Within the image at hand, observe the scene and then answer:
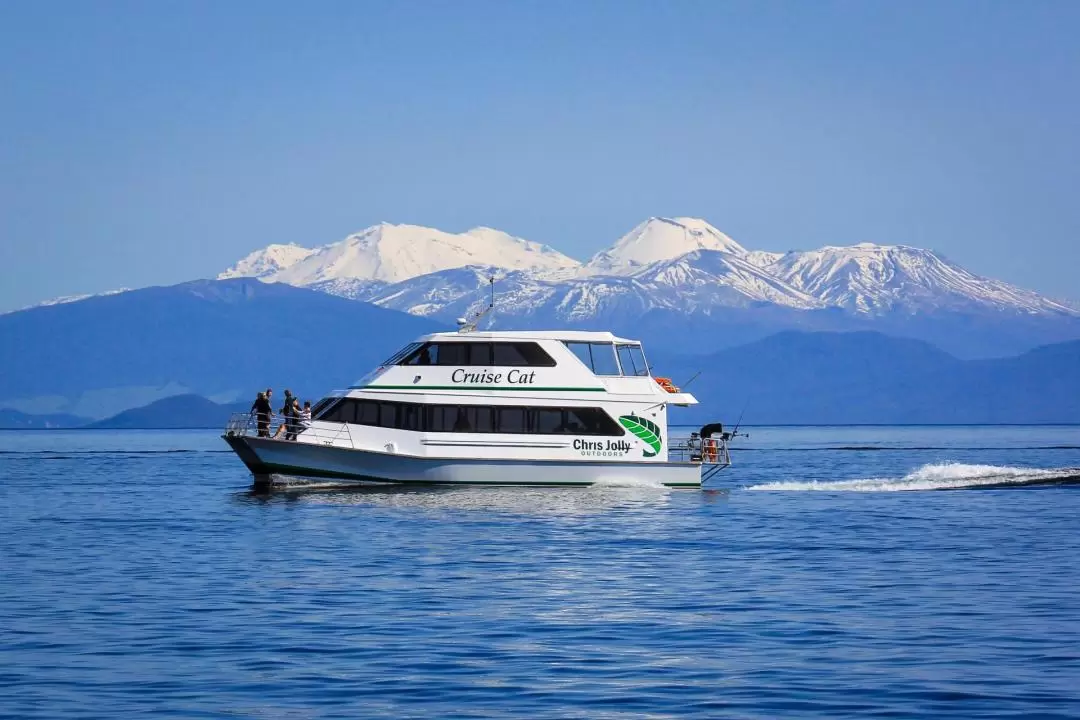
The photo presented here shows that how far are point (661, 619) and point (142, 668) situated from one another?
7296mm

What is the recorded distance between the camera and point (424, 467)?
45.2m

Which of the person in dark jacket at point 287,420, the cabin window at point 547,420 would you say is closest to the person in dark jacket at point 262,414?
the person in dark jacket at point 287,420

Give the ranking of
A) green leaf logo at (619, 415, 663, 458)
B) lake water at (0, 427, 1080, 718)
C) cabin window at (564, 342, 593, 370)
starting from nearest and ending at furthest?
lake water at (0, 427, 1080, 718)
green leaf logo at (619, 415, 663, 458)
cabin window at (564, 342, 593, 370)

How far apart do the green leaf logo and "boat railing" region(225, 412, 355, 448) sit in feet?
26.4

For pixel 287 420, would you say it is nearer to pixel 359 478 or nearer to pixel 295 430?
pixel 295 430

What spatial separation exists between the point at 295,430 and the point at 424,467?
14.0 ft

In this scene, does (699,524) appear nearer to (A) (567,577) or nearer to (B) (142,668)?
(A) (567,577)

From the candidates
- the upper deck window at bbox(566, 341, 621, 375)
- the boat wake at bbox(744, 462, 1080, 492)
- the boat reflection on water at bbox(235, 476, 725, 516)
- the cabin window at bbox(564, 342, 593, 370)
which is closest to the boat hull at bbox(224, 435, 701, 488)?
the boat reflection on water at bbox(235, 476, 725, 516)

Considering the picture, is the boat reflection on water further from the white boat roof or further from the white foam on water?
the white boat roof

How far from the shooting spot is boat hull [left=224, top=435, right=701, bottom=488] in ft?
148

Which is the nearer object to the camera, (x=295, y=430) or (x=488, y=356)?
(x=488, y=356)

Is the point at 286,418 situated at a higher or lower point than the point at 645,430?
higher

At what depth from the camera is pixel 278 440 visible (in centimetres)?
4547

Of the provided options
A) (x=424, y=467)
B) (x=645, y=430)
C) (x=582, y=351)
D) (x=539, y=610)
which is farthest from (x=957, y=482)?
(x=539, y=610)
